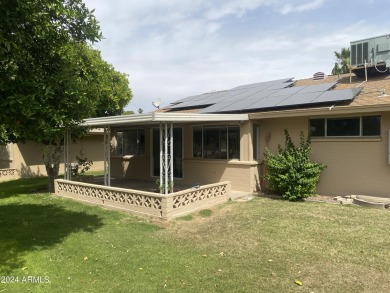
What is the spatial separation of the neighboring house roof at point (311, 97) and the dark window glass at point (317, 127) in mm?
545

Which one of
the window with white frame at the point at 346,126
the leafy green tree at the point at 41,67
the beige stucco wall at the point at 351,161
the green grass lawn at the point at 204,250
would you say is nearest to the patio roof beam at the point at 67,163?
the green grass lawn at the point at 204,250

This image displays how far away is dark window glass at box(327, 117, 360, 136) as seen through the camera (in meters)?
Answer: 9.64

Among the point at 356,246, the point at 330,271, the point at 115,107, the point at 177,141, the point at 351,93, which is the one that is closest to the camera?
the point at 330,271

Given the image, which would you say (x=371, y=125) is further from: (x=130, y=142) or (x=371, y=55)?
(x=130, y=142)

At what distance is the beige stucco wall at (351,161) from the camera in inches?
363

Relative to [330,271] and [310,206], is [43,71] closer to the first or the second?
[330,271]

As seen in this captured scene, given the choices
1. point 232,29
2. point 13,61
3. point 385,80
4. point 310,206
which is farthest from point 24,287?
point 232,29

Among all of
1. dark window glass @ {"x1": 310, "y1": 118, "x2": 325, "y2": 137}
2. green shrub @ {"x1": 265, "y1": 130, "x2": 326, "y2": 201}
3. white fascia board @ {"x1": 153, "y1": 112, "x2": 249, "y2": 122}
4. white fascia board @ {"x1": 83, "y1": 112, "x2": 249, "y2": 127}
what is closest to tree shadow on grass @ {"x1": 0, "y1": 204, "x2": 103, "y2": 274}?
white fascia board @ {"x1": 83, "y1": 112, "x2": 249, "y2": 127}

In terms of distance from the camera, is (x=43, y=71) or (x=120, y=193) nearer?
(x=43, y=71)

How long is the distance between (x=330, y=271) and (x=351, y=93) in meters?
7.26

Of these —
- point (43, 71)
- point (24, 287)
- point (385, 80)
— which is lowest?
point (24, 287)

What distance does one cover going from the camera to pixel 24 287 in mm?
4410

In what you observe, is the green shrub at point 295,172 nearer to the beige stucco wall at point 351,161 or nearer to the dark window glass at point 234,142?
the beige stucco wall at point 351,161

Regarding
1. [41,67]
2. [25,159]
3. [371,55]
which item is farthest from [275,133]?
[25,159]
